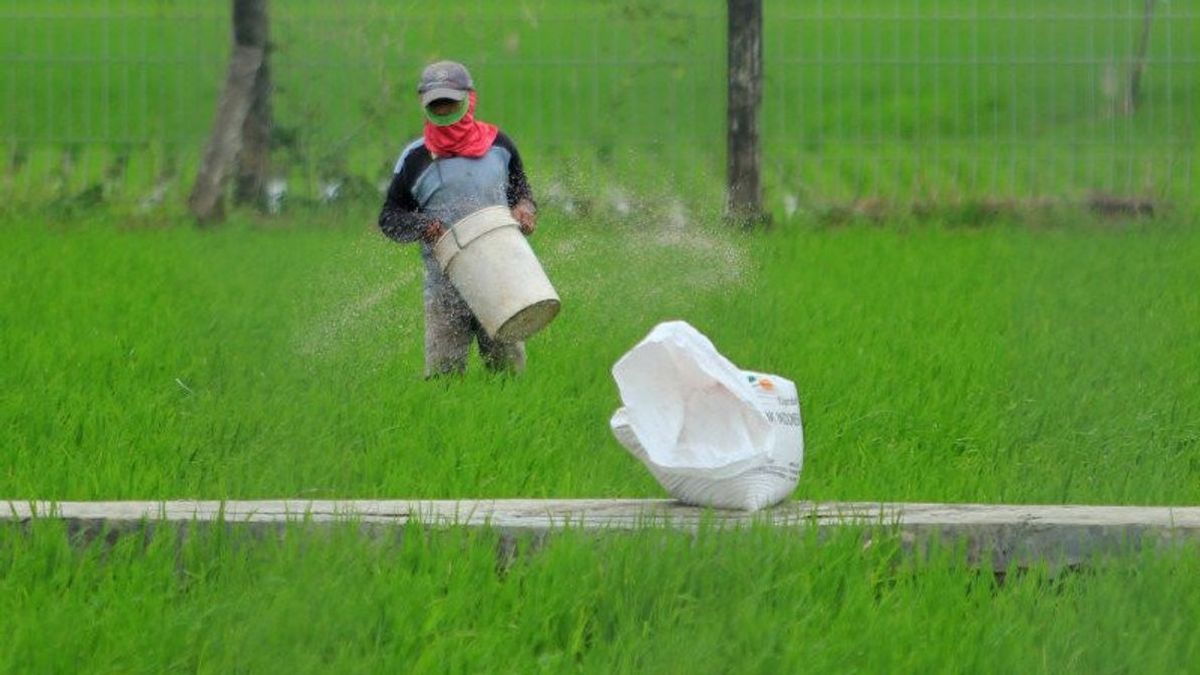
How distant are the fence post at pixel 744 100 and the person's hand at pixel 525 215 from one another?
5.55 meters

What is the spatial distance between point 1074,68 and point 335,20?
387cm

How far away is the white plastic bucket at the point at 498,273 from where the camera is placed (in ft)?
20.1

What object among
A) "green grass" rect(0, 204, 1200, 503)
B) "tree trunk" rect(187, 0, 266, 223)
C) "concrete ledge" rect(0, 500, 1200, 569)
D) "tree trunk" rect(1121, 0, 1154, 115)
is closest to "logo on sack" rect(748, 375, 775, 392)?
"concrete ledge" rect(0, 500, 1200, 569)

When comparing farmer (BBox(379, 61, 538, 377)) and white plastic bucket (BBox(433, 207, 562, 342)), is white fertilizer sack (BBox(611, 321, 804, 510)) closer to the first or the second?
white plastic bucket (BBox(433, 207, 562, 342))

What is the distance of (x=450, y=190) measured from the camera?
6.66 meters

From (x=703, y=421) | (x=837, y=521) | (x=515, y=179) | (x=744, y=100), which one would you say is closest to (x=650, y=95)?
(x=744, y=100)

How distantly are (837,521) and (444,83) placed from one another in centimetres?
298

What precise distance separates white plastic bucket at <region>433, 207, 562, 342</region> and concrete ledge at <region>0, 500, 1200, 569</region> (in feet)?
7.22

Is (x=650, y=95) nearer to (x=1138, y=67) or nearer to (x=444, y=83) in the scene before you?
(x=1138, y=67)

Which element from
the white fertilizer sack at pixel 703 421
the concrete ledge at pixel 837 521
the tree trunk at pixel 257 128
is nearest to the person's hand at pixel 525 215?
the white fertilizer sack at pixel 703 421

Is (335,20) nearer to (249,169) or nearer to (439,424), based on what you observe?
(249,169)

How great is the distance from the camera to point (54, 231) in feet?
37.8

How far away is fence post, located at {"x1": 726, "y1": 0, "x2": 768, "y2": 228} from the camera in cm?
1230

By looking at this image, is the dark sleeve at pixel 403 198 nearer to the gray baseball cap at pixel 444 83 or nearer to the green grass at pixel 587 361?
the gray baseball cap at pixel 444 83
